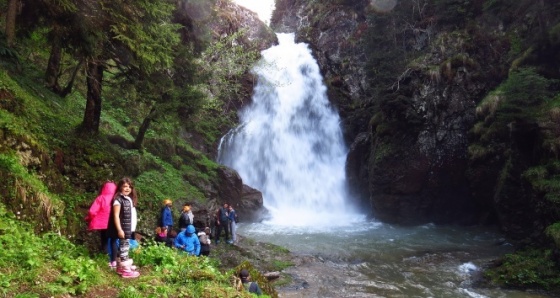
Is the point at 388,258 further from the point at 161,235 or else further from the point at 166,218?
the point at 161,235

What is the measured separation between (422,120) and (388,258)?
10265mm

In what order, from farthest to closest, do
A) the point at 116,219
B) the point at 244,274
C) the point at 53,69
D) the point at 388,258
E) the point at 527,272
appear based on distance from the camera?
the point at 388,258
the point at 53,69
the point at 527,272
the point at 244,274
the point at 116,219

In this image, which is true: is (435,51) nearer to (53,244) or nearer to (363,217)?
(363,217)

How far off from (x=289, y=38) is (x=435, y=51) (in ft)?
62.8

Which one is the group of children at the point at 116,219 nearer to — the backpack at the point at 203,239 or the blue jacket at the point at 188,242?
the blue jacket at the point at 188,242

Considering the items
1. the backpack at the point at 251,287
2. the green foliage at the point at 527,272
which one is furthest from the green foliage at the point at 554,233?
the backpack at the point at 251,287

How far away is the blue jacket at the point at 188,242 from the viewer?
903 centimetres

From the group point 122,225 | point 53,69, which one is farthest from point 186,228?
point 53,69

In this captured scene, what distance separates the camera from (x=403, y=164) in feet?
73.8

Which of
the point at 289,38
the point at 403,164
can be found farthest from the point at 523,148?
the point at 289,38

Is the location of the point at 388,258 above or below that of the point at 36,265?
below

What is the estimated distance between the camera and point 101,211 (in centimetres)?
566

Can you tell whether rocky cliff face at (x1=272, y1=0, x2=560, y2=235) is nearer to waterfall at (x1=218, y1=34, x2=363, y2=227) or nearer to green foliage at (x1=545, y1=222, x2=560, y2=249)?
waterfall at (x1=218, y1=34, x2=363, y2=227)

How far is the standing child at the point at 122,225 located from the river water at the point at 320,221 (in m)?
5.71
